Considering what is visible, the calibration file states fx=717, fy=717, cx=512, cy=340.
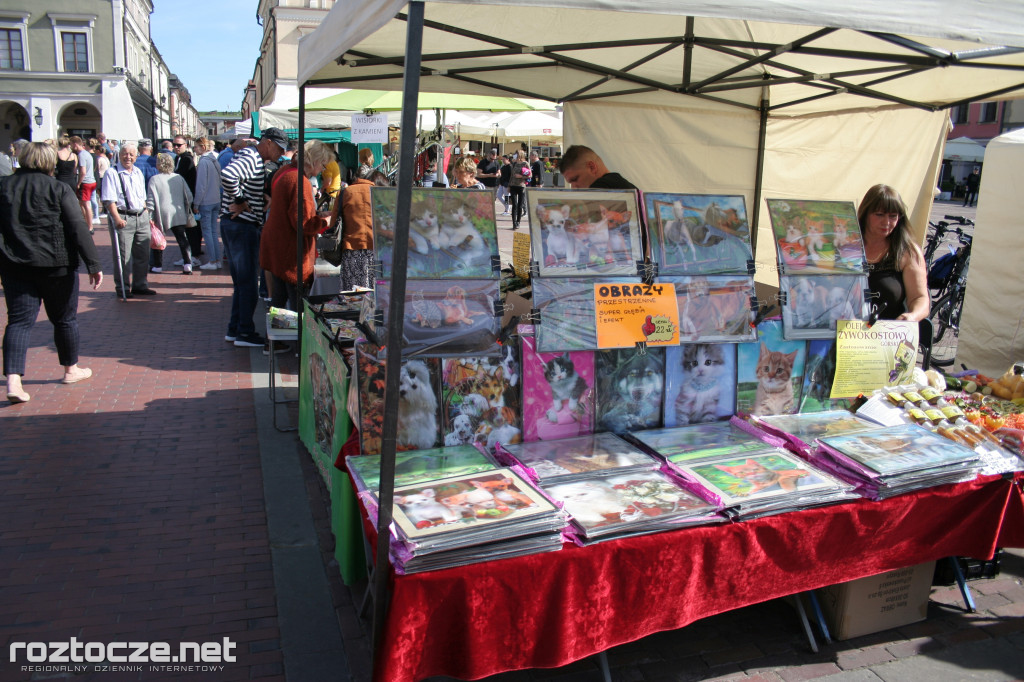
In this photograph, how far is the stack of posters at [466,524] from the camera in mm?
2160

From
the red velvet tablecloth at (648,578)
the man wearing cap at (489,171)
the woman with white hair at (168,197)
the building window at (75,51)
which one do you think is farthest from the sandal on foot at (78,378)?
the building window at (75,51)

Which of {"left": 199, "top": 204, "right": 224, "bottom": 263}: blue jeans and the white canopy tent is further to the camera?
{"left": 199, "top": 204, "right": 224, "bottom": 263}: blue jeans

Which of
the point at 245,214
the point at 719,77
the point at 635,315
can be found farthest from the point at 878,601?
the point at 245,214

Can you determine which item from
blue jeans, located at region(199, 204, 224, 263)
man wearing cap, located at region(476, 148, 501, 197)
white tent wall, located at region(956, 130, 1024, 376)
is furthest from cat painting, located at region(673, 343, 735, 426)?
man wearing cap, located at region(476, 148, 501, 197)

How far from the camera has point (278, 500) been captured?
411 centimetres

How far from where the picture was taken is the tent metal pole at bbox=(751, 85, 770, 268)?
572 centimetres

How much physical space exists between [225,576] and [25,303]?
3.24 meters

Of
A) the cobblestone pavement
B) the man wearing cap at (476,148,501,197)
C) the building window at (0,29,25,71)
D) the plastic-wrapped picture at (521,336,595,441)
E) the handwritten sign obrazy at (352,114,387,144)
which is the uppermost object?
the building window at (0,29,25,71)

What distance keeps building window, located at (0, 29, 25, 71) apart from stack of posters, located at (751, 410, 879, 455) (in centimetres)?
5178

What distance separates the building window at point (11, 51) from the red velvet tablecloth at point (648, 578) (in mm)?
51976

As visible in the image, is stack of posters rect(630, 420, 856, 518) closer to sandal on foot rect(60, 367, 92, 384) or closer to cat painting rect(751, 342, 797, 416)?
cat painting rect(751, 342, 797, 416)

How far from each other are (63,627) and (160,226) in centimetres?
822

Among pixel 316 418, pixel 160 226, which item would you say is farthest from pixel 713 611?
pixel 160 226

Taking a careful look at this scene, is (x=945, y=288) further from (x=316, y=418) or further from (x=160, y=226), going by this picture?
(x=160, y=226)
